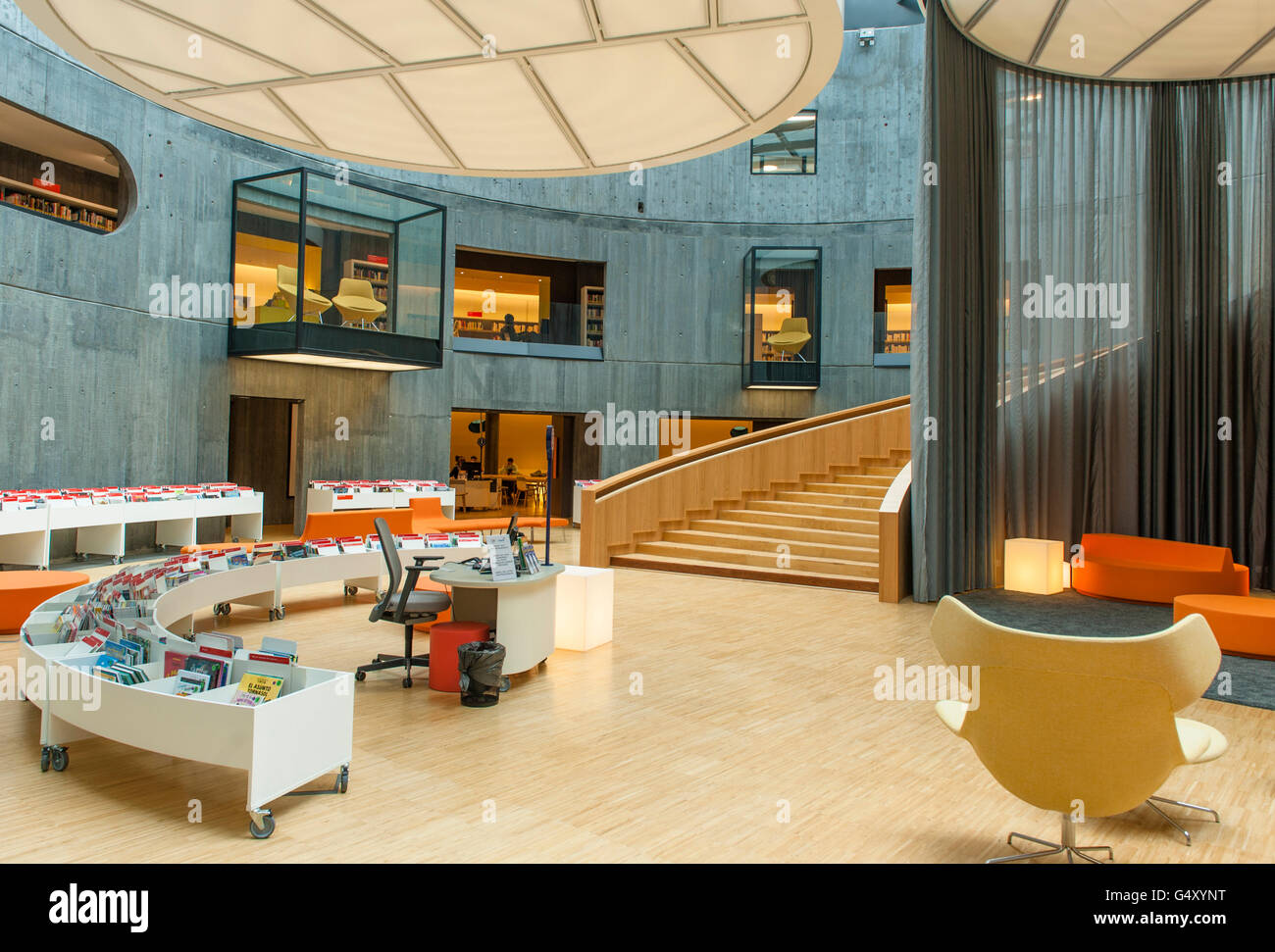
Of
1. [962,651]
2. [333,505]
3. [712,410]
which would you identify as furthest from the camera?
[712,410]

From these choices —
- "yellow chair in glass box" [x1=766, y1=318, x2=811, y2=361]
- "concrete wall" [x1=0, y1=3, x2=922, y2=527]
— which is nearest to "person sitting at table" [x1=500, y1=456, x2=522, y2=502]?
"concrete wall" [x1=0, y1=3, x2=922, y2=527]

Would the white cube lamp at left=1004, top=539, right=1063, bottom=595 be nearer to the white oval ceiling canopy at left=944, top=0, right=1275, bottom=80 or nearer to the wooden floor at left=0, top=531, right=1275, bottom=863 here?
the wooden floor at left=0, top=531, right=1275, bottom=863

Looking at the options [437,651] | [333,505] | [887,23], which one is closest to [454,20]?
[437,651]

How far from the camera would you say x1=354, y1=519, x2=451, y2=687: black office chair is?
5676mm

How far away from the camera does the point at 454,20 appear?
589 cm

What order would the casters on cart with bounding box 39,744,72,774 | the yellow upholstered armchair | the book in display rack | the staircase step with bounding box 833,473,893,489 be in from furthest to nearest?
the staircase step with bounding box 833,473,893,489 → the book in display rack → the casters on cart with bounding box 39,744,72,774 → the yellow upholstered armchair

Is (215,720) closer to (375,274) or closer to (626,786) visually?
(626,786)

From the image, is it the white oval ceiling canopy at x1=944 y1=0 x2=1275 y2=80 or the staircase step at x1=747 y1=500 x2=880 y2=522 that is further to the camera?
the staircase step at x1=747 y1=500 x2=880 y2=522

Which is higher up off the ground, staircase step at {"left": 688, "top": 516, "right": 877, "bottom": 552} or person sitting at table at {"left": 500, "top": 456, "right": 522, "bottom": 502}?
person sitting at table at {"left": 500, "top": 456, "right": 522, "bottom": 502}

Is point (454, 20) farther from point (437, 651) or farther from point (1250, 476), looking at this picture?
point (1250, 476)

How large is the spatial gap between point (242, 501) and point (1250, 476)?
1274 cm

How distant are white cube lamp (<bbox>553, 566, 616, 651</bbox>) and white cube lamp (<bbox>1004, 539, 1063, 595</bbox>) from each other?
16.6 feet

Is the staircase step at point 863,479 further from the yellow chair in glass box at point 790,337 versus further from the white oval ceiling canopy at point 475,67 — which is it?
the white oval ceiling canopy at point 475,67

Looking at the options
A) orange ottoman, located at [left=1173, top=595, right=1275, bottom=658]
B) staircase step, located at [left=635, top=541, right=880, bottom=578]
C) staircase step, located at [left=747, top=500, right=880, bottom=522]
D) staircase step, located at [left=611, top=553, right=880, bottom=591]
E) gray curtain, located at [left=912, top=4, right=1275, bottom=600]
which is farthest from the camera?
staircase step, located at [left=747, top=500, right=880, bottom=522]
